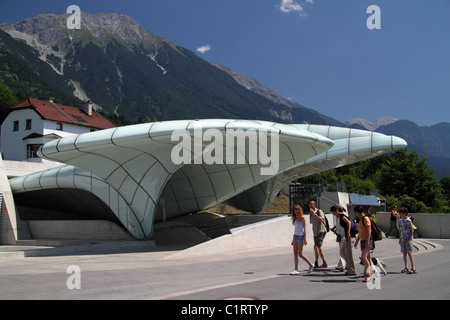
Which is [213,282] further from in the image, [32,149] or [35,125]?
[35,125]

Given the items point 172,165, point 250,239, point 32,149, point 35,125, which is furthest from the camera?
point 35,125

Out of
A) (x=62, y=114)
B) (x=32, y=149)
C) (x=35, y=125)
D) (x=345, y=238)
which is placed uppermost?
(x=62, y=114)

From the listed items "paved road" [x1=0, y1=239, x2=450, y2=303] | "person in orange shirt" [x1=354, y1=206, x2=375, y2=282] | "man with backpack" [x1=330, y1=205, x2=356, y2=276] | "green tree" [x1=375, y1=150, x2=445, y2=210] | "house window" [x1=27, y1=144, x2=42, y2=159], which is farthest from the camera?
"green tree" [x1=375, y1=150, x2=445, y2=210]

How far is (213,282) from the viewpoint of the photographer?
326 inches

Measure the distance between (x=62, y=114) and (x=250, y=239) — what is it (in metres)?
42.8

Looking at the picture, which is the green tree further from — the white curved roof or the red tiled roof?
the red tiled roof

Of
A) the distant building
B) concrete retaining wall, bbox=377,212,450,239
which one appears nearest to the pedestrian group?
concrete retaining wall, bbox=377,212,450,239

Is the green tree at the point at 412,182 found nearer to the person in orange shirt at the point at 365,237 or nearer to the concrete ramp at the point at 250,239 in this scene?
the concrete ramp at the point at 250,239

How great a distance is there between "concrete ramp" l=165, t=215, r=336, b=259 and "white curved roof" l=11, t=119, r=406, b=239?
282cm

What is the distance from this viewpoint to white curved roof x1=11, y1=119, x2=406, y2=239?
48.6 feet

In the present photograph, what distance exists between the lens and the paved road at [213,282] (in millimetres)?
6754

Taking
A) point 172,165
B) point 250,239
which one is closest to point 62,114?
point 172,165
